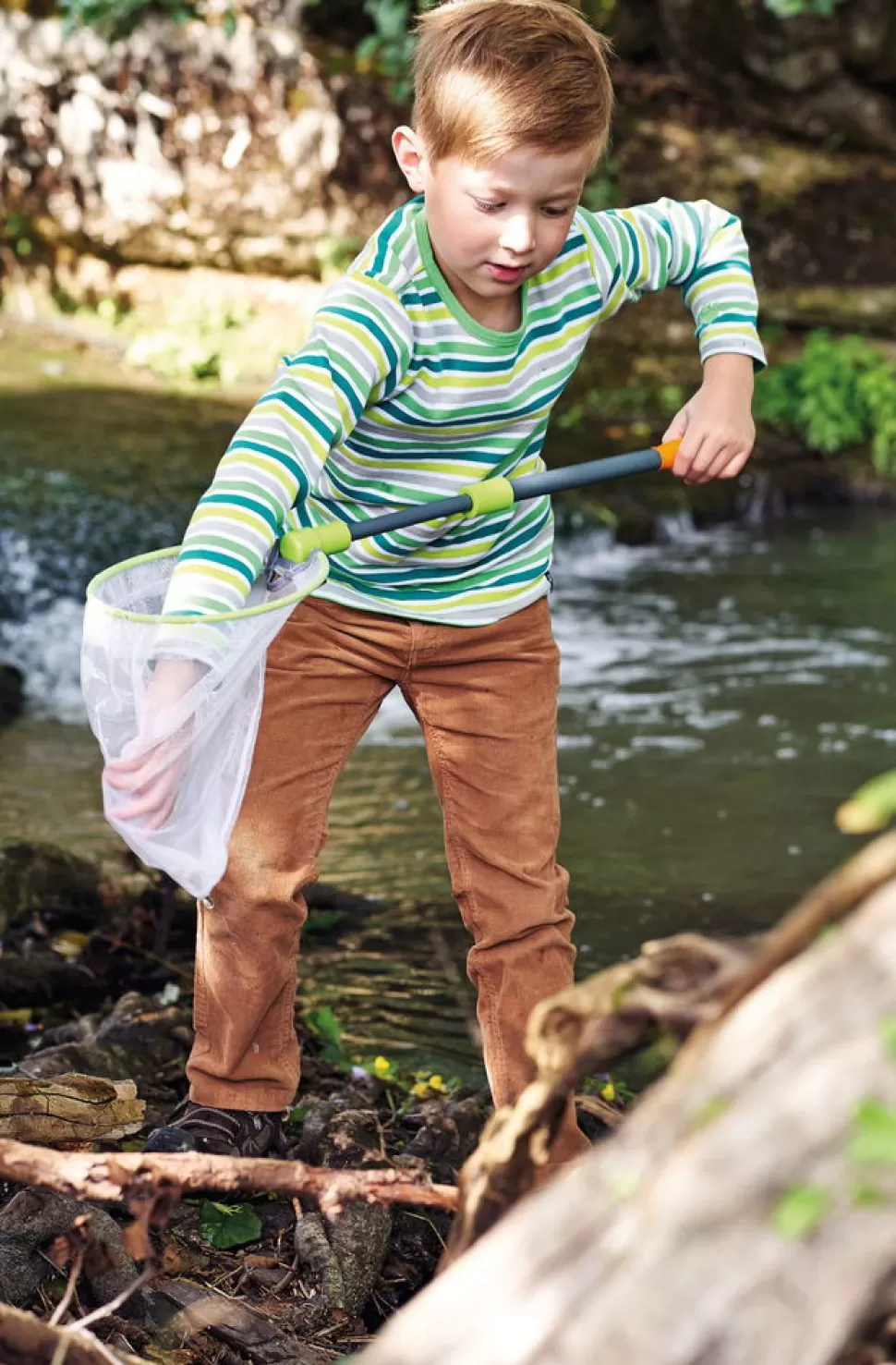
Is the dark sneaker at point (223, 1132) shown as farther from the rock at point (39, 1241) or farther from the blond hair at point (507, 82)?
the blond hair at point (507, 82)

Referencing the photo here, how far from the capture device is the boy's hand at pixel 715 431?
3012mm

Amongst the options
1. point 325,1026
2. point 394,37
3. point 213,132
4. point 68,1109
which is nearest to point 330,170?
point 213,132

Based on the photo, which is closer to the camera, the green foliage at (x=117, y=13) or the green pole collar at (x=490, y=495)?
the green pole collar at (x=490, y=495)

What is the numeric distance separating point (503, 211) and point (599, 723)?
4.22 meters

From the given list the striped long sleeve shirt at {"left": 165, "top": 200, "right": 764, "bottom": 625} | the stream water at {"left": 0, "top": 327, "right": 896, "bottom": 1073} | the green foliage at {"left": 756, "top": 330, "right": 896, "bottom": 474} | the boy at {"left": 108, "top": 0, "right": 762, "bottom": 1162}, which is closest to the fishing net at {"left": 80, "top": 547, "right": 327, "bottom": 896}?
the striped long sleeve shirt at {"left": 165, "top": 200, "right": 764, "bottom": 625}

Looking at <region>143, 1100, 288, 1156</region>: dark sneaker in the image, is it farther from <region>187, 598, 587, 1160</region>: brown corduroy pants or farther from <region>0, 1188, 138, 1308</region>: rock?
<region>0, 1188, 138, 1308</region>: rock

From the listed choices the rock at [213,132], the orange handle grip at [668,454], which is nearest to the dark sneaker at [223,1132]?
the orange handle grip at [668,454]

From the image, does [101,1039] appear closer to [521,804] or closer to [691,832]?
[521,804]

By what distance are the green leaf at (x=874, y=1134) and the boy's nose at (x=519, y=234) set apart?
1.85m

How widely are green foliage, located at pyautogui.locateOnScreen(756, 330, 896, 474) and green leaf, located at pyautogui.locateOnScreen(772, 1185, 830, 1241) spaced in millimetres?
9971

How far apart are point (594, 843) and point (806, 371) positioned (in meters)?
6.53

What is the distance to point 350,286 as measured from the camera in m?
2.87

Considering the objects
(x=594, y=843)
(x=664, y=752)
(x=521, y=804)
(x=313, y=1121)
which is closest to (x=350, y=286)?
(x=521, y=804)

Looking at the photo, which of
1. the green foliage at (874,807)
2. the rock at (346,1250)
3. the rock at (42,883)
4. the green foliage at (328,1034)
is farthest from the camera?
the rock at (42,883)
